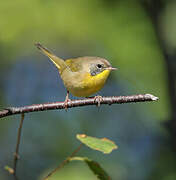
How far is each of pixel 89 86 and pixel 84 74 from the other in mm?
292

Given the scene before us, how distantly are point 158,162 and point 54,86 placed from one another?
2.84 m

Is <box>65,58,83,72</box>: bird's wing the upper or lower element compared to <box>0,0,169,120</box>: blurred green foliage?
lower

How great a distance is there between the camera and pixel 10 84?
5.54 metres

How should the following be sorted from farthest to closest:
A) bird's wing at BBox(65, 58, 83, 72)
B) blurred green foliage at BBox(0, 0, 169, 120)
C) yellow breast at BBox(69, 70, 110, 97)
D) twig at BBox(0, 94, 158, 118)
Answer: blurred green foliage at BBox(0, 0, 169, 120)
bird's wing at BBox(65, 58, 83, 72)
yellow breast at BBox(69, 70, 110, 97)
twig at BBox(0, 94, 158, 118)

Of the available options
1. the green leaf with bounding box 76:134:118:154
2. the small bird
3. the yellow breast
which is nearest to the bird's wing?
the small bird

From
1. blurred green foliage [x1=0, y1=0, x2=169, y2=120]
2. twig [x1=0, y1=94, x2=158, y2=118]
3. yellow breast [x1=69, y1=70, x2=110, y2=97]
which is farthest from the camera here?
blurred green foliage [x1=0, y1=0, x2=169, y2=120]

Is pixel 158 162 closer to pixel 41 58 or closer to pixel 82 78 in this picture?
pixel 82 78

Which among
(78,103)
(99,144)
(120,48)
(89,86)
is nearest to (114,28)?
(120,48)

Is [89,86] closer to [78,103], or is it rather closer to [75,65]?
[75,65]

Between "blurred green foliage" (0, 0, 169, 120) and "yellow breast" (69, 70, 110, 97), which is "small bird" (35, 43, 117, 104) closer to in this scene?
"yellow breast" (69, 70, 110, 97)

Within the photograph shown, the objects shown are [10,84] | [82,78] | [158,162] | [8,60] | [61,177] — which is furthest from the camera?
[10,84]

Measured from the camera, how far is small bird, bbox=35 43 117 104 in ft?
11.3

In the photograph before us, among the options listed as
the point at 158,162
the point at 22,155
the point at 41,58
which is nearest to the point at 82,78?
the point at 158,162

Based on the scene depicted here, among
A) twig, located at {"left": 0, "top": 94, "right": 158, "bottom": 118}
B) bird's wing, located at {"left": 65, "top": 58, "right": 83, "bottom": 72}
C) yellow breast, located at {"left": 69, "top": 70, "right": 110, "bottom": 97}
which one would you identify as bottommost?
yellow breast, located at {"left": 69, "top": 70, "right": 110, "bottom": 97}
